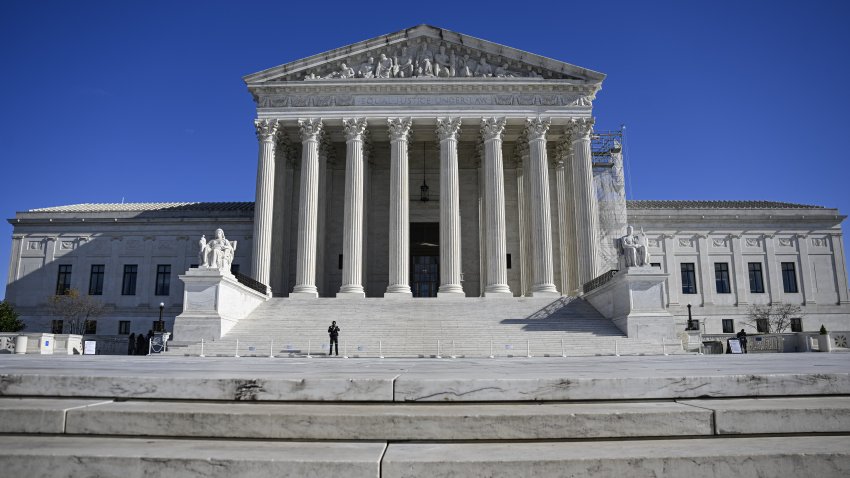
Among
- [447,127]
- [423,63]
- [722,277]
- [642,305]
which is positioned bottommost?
[642,305]

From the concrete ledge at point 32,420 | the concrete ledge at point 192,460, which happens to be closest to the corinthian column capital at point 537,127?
the concrete ledge at point 192,460

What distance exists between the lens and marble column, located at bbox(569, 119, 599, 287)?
37938 mm

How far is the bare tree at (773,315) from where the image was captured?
4850 cm

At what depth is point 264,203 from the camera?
3912 centimetres

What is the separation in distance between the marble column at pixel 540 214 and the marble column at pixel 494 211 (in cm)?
192

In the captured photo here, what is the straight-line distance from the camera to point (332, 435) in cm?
521

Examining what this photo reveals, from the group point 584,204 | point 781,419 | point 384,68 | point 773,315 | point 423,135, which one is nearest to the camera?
point 781,419

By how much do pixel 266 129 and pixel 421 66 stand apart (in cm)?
1128

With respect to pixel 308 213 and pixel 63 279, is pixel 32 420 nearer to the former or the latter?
pixel 308 213

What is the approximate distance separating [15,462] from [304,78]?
125 feet

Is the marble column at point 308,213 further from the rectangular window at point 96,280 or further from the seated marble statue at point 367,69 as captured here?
the rectangular window at point 96,280

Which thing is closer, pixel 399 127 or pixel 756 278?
pixel 399 127

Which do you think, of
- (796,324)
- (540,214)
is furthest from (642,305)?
(796,324)

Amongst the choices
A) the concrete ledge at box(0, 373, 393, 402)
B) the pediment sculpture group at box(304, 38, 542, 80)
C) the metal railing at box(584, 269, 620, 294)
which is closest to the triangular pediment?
the pediment sculpture group at box(304, 38, 542, 80)
